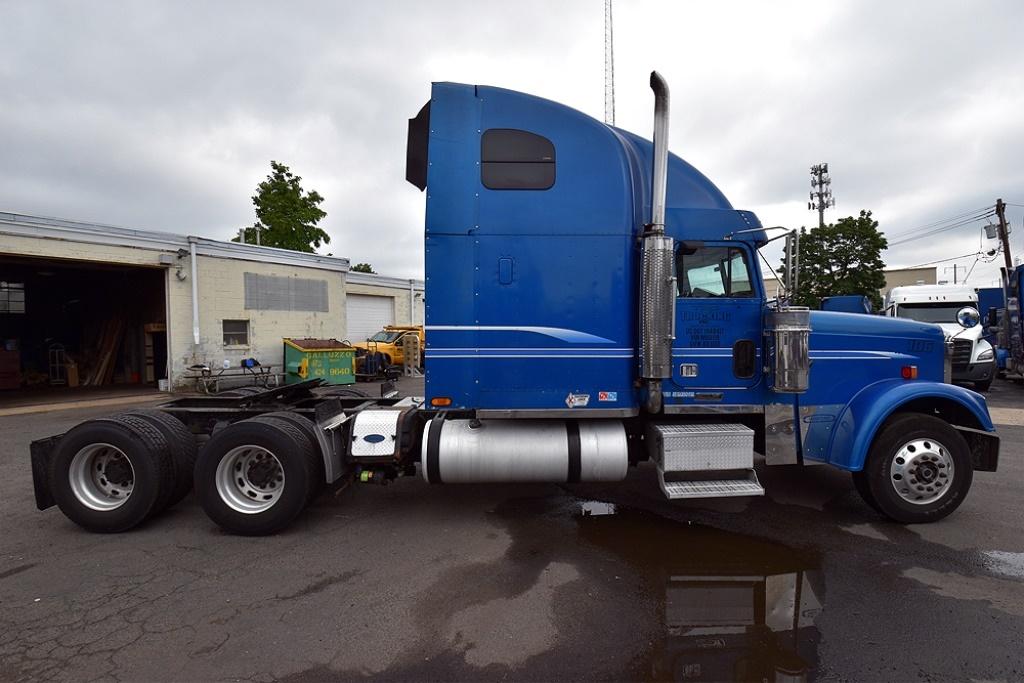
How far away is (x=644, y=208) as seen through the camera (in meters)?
4.30

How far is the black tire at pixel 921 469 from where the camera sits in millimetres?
4238

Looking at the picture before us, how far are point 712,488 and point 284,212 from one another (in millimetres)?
24918

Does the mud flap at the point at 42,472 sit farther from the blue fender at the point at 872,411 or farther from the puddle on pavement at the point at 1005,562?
the puddle on pavement at the point at 1005,562

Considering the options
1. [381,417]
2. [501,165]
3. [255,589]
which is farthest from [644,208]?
[255,589]

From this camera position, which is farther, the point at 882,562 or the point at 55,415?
the point at 55,415

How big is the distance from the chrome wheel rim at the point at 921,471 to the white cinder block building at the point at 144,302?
16.3 m

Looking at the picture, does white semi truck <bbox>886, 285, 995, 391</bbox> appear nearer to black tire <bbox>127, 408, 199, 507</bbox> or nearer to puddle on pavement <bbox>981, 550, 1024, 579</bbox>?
puddle on pavement <bbox>981, 550, 1024, 579</bbox>

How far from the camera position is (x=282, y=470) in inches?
166

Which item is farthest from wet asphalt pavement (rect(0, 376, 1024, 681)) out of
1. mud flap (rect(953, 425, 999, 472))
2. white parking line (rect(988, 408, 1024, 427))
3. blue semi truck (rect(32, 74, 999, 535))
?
white parking line (rect(988, 408, 1024, 427))

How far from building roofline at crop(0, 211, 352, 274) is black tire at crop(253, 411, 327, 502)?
12494 mm

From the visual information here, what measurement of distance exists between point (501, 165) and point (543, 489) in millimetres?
3526

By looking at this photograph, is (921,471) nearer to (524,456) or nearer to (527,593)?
(524,456)

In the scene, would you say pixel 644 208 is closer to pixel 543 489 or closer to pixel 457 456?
pixel 457 456

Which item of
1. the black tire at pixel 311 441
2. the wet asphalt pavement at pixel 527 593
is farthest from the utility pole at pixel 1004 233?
the black tire at pixel 311 441
